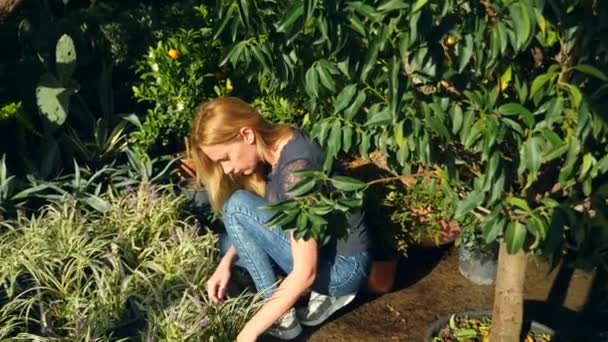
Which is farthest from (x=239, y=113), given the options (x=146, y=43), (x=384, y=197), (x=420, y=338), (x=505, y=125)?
(x=146, y=43)

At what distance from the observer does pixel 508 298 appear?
3.74m

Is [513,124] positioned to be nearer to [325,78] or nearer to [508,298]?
[325,78]

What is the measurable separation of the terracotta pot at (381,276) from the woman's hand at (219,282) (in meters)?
0.78

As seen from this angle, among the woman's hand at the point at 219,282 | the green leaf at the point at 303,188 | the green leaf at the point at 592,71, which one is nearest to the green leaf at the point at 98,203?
the woman's hand at the point at 219,282

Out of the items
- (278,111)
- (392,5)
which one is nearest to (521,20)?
(392,5)

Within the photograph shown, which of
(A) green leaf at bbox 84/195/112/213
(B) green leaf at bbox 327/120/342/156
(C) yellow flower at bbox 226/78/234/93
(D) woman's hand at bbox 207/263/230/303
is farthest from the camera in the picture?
(C) yellow flower at bbox 226/78/234/93

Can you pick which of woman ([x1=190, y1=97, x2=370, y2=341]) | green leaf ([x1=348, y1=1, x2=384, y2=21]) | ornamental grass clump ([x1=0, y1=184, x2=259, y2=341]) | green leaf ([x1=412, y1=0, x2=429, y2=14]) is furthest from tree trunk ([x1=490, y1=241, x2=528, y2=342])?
green leaf ([x1=412, y1=0, x2=429, y2=14])

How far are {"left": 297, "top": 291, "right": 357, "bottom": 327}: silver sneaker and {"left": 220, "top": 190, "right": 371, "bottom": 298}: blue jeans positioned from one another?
0.13 feet

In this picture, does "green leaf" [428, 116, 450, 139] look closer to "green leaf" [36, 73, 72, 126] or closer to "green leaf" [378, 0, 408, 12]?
"green leaf" [378, 0, 408, 12]

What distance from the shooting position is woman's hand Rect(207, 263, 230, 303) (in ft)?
13.8

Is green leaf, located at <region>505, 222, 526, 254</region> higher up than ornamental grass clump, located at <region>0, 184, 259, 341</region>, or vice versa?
green leaf, located at <region>505, 222, 526, 254</region>

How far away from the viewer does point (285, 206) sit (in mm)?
2904

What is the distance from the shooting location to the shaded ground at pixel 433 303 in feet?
14.8

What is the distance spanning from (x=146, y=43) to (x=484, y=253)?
3.05 meters
